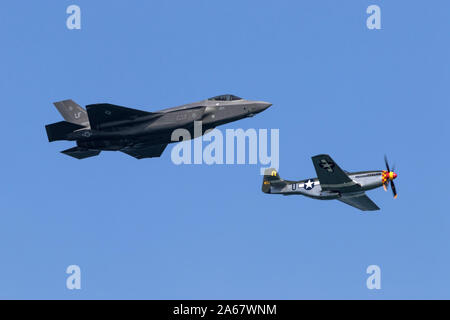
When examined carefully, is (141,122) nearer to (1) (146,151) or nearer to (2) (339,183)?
(1) (146,151)

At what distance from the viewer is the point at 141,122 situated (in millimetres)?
49781

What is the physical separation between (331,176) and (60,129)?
71.0 feet

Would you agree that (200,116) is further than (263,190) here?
No

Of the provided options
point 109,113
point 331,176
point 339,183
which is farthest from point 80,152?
point 339,183

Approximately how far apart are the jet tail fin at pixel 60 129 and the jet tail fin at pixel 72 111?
459 cm

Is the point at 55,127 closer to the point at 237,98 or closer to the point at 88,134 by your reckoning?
the point at 88,134

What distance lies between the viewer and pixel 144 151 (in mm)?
54188

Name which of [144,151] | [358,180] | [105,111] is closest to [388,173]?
[358,180]

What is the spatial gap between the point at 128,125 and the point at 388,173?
2166cm

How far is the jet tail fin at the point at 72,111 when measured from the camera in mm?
54812

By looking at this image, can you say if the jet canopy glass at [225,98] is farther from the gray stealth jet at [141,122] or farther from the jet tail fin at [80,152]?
the jet tail fin at [80,152]
